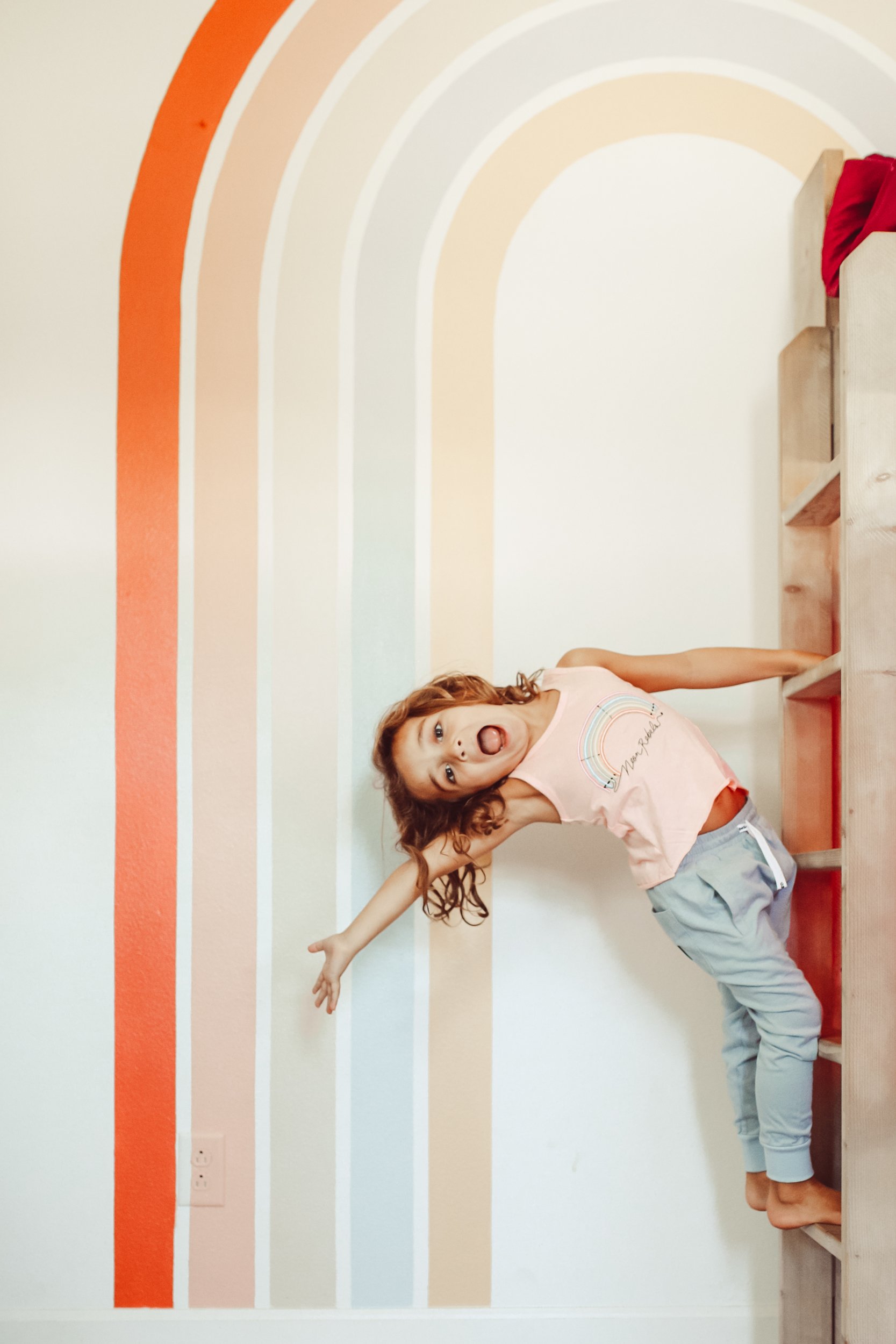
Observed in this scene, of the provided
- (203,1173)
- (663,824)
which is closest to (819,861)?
(663,824)

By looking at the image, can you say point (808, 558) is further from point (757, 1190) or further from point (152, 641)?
point (152, 641)

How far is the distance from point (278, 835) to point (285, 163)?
1141 mm

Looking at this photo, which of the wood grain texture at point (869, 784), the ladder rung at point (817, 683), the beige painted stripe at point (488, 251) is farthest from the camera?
the beige painted stripe at point (488, 251)

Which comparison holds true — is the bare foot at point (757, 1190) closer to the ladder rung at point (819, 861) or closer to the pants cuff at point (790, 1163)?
the pants cuff at point (790, 1163)

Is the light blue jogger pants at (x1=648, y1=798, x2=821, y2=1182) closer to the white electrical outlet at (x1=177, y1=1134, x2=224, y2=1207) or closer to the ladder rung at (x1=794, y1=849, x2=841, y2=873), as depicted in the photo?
the ladder rung at (x1=794, y1=849, x2=841, y2=873)

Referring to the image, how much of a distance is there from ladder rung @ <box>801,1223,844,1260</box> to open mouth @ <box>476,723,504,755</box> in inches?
30.7

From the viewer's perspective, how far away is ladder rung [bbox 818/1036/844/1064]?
1356mm

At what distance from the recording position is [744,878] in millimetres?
1417

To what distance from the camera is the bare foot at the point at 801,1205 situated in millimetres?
1365

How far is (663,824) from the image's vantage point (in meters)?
1.43

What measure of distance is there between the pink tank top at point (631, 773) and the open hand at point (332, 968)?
14.0 inches

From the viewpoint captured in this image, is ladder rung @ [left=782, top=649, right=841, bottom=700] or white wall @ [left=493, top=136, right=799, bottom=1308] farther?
white wall @ [left=493, top=136, right=799, bottom=1308]

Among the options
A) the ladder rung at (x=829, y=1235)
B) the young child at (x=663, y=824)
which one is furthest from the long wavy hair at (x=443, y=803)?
the ladder rung at (x=829, y=1235)

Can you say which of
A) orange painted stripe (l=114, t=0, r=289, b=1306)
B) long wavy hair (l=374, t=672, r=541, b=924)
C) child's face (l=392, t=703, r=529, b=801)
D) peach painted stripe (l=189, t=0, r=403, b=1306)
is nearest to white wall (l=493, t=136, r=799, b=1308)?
long wavy hair (l=374, t=672, r=541, b=924)
